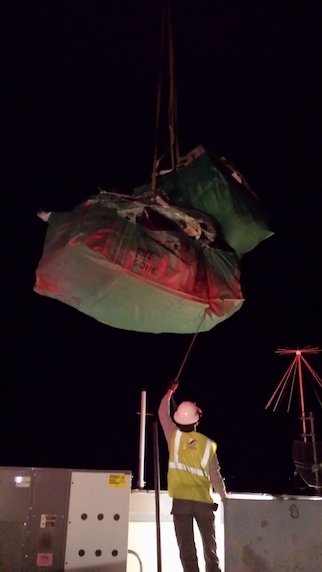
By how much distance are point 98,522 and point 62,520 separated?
252 millimetres

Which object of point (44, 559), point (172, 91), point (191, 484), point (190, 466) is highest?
point (172, 91)

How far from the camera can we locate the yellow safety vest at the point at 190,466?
13.3 ft

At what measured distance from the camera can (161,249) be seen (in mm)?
3174

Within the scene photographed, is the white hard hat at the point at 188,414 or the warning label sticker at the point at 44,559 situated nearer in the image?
the warning label sticker at the point at 44,559

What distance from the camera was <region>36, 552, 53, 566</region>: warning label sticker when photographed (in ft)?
12.3

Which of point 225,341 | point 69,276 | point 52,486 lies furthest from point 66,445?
point 69,276

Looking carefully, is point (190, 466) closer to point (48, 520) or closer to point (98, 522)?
point (98, 522)

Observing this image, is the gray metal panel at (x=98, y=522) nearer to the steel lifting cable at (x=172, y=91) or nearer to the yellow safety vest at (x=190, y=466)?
the yellow safety vest at (x=190, y=466)

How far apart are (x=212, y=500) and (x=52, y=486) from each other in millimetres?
1155

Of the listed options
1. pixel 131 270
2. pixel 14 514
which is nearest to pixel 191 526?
pixel 14 514

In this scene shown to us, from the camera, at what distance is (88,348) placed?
42.2 feet

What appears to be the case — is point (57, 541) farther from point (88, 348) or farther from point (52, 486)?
point (88, 348)

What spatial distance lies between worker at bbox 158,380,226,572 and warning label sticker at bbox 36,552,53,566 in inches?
34.9

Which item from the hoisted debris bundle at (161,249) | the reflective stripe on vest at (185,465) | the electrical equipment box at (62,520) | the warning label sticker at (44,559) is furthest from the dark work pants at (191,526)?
the hoisted debris bundle at (161,249)
